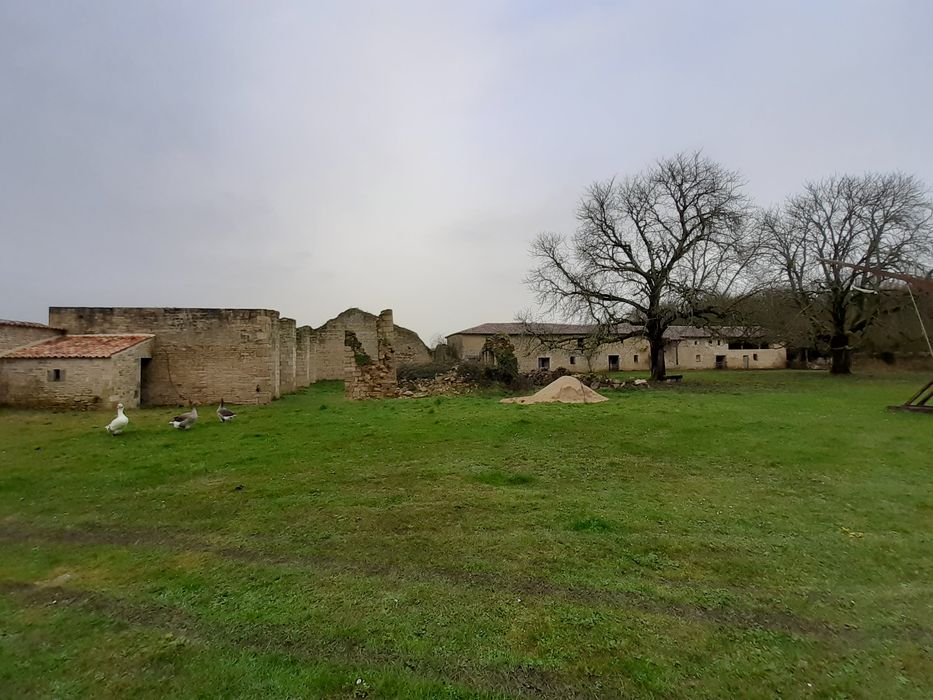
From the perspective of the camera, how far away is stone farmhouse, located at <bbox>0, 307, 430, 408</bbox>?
1438 centimetres

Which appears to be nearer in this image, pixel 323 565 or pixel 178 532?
pixel 323 565

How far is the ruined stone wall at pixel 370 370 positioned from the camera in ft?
62.8

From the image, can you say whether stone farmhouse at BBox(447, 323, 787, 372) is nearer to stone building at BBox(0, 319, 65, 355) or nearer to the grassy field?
stone building at BBox(0, 319, 65, 355)

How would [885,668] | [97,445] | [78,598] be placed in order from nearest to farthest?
[885,668] < [78,598] < [97,445]

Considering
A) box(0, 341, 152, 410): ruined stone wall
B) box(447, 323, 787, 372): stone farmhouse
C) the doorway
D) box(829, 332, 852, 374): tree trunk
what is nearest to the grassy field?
box(0, 341, 152, 410): ruined stone wall

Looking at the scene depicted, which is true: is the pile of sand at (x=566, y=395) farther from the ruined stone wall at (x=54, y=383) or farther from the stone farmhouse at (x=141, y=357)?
the ruined stone wall at (x=54, y=383)

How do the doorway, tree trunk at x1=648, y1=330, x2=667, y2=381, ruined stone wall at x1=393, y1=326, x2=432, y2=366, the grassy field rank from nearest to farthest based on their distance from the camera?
the grassy field < the doorway < tree trunk at x1=648, y1=330, x2=667, y2=381 < ruined stone wall at x1=393, y1=326, x2=432, y2=366

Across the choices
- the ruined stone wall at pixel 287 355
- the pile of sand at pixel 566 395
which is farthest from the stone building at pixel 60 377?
the pile of sand at pixel 566 395

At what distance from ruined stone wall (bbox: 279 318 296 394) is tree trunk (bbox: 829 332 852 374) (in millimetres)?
30161

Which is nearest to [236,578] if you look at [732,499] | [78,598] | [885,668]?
[78,598]

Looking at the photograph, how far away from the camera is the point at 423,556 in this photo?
15.0 feet

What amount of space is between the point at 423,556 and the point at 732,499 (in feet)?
13.5

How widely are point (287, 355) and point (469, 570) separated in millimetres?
19987

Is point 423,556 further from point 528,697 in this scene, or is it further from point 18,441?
point 18,441
